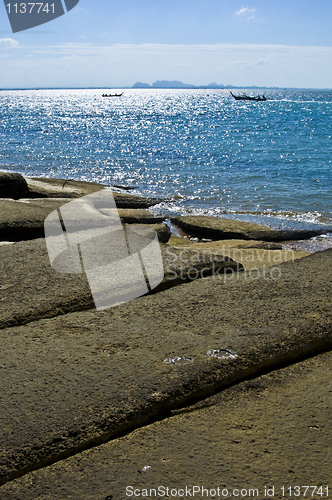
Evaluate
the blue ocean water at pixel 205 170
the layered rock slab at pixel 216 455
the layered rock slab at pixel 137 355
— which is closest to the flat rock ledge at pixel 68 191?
the blue ocean water at pixel 205 170

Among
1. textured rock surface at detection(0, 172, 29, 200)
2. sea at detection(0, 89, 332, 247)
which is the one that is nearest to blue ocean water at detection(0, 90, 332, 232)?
sea at detection(0, 89, 332, 247)

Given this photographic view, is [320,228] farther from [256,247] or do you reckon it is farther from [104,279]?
[104,279]

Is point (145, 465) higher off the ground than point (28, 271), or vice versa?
point (28, 271)

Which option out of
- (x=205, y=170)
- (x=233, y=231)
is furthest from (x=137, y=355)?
(x=205, y=170)

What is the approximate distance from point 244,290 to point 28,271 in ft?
5.46

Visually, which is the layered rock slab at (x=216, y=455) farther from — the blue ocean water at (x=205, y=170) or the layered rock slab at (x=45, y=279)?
the blue ocean water at (x=205, y=170)

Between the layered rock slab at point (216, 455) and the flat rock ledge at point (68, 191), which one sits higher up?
the flat rock ledge at point (68, 191)

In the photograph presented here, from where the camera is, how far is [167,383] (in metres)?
1.91

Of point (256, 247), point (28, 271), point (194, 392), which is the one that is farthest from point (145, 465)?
point (256, 247)

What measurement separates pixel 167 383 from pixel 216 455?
0.43 m

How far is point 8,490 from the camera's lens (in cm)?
145

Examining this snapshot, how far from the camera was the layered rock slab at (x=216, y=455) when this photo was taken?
144 centimetres

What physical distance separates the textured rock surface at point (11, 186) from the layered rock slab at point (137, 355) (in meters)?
4.70

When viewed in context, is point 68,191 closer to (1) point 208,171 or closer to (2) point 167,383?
(2) point 167,383
